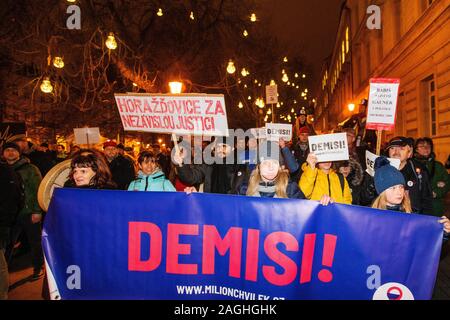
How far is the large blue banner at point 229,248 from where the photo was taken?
3.16 m

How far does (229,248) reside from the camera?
3.36 meters

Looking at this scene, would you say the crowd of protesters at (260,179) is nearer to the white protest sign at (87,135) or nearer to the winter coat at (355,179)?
the winter coat at (355,179)

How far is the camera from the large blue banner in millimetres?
3160

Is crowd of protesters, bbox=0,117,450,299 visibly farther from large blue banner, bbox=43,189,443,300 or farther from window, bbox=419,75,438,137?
window, bbox=419,75,438,137

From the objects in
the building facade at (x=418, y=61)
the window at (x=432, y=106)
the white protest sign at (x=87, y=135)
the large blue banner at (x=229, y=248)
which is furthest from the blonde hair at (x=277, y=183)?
the window at (x=432, y=106)

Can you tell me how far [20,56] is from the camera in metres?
15.3

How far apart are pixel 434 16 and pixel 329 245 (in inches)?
450

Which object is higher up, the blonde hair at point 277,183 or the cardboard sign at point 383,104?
the cardboard sign at point 383,104

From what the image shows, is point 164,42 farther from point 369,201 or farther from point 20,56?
Answer: point 369,201

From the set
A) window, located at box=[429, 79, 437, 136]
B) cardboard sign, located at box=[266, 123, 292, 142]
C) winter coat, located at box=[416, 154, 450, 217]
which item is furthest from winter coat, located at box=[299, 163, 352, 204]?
window, located at box=[429, 79, 437, 136]

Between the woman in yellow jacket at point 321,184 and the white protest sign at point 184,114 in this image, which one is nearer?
the woman in yellow jacket at point 321,184

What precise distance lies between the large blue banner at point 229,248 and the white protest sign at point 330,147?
4.05ft

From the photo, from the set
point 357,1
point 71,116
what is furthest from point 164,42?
point 357,1

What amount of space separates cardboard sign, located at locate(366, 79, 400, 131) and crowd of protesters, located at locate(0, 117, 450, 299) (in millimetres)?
609
